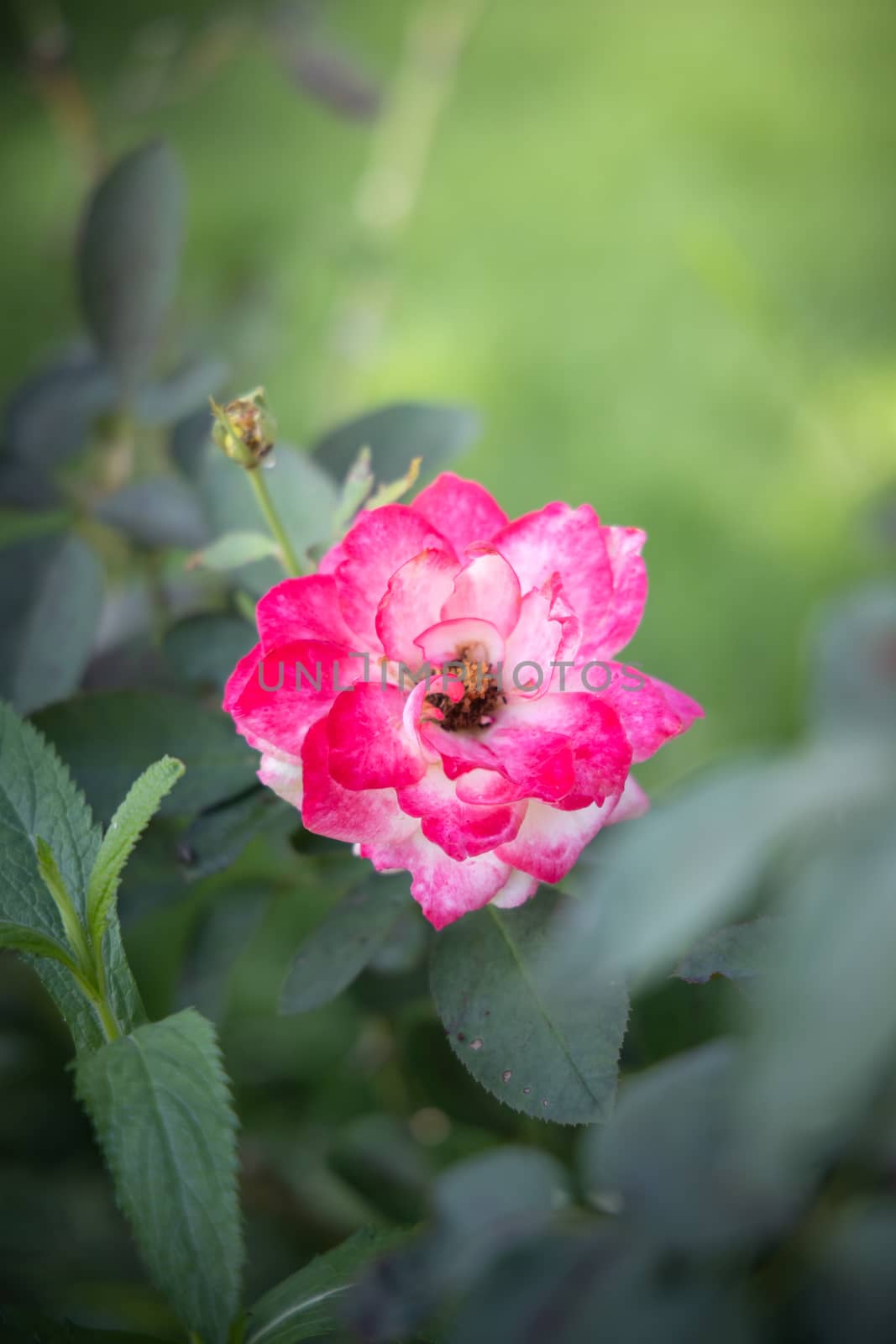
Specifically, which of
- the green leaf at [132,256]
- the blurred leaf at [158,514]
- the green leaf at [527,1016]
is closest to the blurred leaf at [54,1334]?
the green leaf at [527,1016]

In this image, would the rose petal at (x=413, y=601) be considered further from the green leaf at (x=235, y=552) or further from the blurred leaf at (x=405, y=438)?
the blurred leaf at (x=405, y=438)

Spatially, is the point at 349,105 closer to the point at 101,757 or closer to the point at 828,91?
the point at 101,757

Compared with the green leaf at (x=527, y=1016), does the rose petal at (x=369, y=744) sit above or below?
above

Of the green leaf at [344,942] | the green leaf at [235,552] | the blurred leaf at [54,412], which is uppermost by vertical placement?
the blurred leaf at [54,412]

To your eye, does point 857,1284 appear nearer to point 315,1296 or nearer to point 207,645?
point 315,1296

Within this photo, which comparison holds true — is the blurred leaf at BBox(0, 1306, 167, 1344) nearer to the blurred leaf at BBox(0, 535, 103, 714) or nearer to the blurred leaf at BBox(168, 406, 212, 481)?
the blurred leaf at BBox(0, 535, 103, 714)

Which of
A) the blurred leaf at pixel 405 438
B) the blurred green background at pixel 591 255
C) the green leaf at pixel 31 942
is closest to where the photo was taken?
the green leaf at pixel 31 942

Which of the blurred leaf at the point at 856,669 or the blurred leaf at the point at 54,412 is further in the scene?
the blurred leaf at the point at 54,412

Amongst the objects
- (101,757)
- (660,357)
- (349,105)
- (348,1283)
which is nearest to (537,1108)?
(348,1283)
